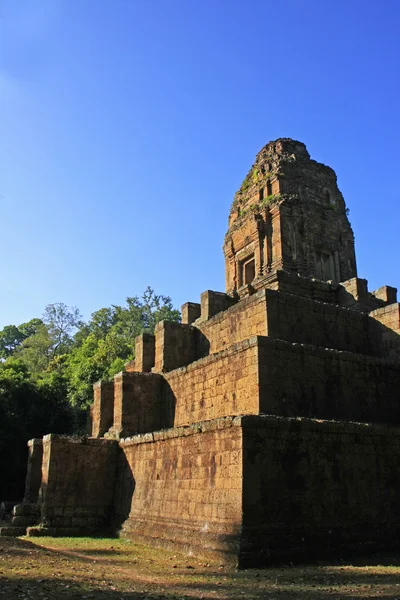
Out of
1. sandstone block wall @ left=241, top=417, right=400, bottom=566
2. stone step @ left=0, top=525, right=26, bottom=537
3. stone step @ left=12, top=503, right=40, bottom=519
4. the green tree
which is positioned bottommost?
stone step @ left=0, top=525, right=26, bottom=537

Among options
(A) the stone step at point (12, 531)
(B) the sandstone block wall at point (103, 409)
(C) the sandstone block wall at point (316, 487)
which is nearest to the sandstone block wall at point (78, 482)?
(A) the stone step at point (12, 531)

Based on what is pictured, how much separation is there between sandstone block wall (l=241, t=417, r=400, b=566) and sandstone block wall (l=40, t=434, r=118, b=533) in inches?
260

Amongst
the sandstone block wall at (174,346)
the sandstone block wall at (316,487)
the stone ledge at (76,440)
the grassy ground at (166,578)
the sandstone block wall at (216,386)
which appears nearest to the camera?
the grassy ground at (166,578)

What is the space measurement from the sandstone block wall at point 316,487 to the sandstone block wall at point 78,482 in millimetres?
6611

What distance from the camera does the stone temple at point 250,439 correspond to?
944cm

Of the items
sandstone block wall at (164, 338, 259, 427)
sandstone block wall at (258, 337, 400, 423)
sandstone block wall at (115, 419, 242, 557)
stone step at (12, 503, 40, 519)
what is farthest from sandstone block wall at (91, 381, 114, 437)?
sandstone block wall at (258, 337, 400, 423)

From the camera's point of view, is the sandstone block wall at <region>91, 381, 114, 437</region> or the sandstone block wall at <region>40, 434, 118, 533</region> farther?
the sandstone block wall at <region>91, 381, 114, 437</region>

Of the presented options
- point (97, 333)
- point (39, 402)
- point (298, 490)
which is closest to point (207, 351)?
point (298, 490)

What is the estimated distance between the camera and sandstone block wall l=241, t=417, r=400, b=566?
9.14 m

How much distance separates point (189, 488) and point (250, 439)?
226 cm

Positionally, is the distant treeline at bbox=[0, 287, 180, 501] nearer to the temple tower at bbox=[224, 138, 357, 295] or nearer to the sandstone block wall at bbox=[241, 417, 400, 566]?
the temple tower at bbox=[224, 138, 357, 295]

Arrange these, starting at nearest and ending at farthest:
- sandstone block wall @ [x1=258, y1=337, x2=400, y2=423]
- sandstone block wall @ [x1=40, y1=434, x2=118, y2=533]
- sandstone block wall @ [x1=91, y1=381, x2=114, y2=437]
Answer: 1. sandstone block wall @ [x1=258, y1=337, x2=400, y2=423]
2. sandstone block wall @ [x1=40, y1=434, x2=118, y2=533]
3. sandstone block wall @ [x1=91, y1=381, x2=114, y2=437]

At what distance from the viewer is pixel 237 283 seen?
76.1 ft

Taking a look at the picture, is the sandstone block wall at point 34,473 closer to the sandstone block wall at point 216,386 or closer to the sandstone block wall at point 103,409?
the sandstone block wall at point 103,409
